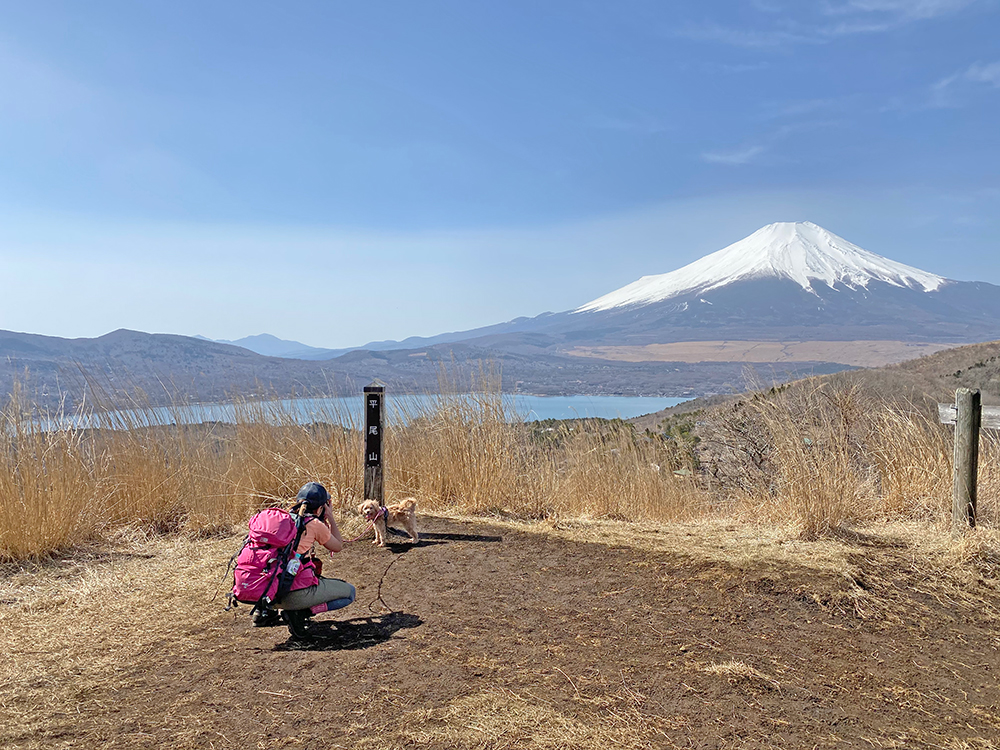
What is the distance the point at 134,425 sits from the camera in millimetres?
7043

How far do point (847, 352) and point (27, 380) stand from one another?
108352 mm

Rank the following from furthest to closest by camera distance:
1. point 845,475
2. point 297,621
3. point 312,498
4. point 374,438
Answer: point 374,438
point 845,475
point 312,498
point 297,621

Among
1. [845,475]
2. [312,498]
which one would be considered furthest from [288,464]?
[845,475]

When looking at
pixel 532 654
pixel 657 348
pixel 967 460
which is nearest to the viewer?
pixel 532 654

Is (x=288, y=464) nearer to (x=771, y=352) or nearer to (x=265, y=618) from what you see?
(x=265, y=618)

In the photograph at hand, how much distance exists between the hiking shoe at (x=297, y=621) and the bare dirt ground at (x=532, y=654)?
112mm

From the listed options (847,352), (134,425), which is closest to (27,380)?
(134,425)

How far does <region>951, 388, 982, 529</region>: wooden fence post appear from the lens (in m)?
5.65

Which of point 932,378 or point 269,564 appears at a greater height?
point 932,378

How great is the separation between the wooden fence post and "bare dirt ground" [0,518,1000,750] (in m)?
0.71

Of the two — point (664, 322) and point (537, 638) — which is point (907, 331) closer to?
point (664, 322)

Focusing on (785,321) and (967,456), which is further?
A: (785,321)

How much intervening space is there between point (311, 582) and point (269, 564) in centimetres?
26

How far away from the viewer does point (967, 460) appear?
18.6 ft
